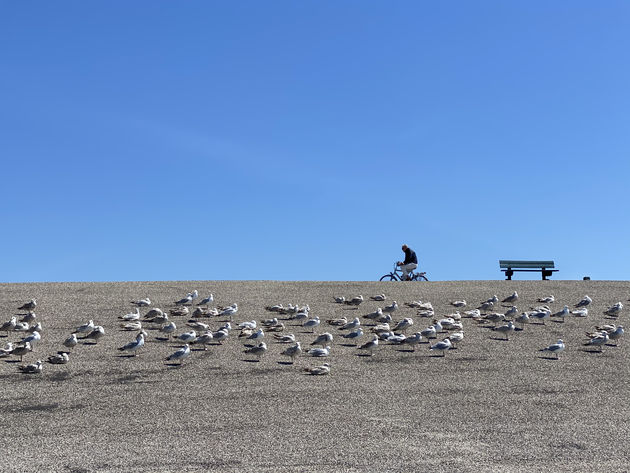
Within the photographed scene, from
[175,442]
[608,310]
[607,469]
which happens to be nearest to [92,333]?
[175,442]

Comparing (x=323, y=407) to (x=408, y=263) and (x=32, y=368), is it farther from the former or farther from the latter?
(x=408, y=263)

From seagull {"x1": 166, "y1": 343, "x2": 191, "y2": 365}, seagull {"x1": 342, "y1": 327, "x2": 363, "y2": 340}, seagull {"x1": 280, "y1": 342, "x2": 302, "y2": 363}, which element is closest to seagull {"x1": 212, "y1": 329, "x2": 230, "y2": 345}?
seagull {"x1": 166, "y1": 343, "x2": 191, "y2": 365}

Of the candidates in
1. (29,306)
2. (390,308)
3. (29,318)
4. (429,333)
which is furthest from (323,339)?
(29,306)

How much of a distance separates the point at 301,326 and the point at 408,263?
13564 millimetres

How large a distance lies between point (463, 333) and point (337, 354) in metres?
4.88

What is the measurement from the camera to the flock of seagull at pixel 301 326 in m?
24.3

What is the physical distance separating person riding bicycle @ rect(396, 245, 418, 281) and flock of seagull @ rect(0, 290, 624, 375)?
8.58 metres

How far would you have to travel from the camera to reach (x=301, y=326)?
28547 millimetres

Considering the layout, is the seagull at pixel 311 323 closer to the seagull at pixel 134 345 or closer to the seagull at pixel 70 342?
the seagull at pixel 134 345

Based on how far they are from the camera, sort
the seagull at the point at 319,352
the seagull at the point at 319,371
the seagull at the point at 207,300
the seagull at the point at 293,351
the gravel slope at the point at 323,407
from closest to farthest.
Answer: the gravel slope at the point at 323,407
the seagull at the point at 319,371
the seagull at the point at 293,351
the seagull at the point at 319,352
the seagull at the point at 207,300

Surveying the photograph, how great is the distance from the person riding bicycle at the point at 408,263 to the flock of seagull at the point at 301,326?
8.58 metres

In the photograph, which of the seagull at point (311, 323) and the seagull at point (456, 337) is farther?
the seagull at point (311, 323)

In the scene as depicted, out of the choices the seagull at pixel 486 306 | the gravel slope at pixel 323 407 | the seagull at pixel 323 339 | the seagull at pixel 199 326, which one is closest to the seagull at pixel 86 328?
the gravel slope at pixel 323 407

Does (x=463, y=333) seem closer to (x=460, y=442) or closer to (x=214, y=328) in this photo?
(x=214, y=328)
